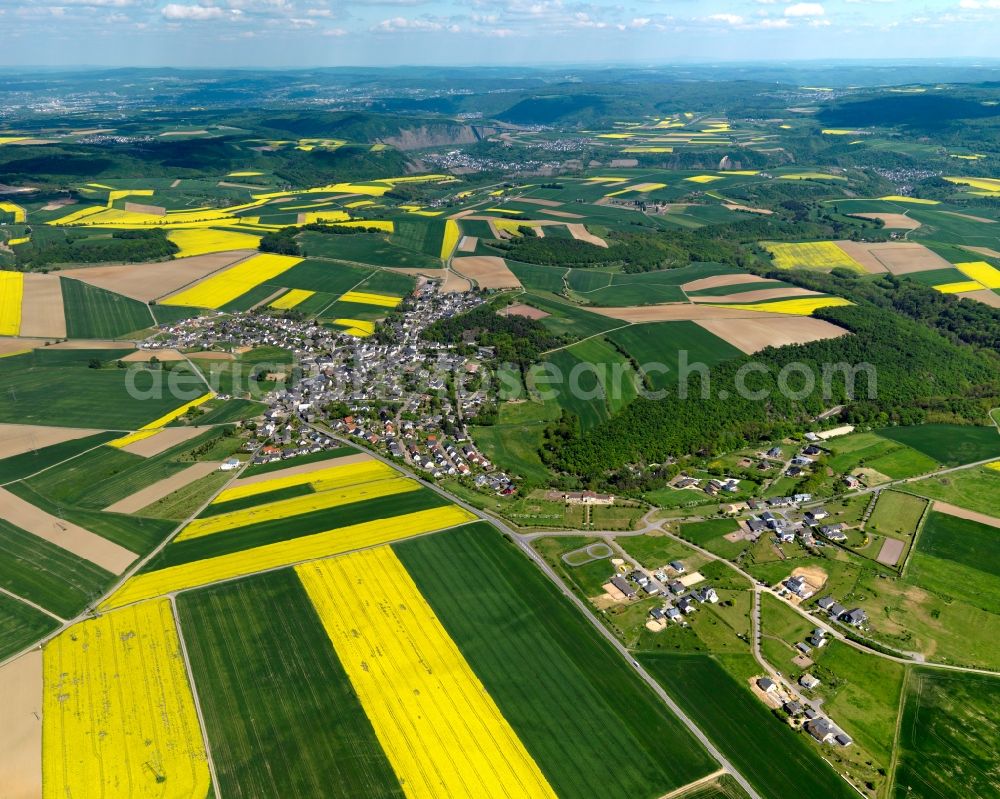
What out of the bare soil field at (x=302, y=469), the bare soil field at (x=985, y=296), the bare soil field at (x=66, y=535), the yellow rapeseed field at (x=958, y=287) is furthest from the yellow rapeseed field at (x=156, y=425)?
the yellow rapeseed field at (x=958, y=287)

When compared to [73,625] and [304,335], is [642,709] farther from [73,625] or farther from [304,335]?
[304,335]

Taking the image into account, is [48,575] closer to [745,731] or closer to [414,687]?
[414,687]

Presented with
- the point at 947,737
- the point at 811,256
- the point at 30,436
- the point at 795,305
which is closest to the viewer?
the point at 947,737

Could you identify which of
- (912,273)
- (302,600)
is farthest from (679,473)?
(912,273)

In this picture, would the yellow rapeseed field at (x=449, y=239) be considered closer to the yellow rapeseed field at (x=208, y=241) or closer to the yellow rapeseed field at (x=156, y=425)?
the yellow rapeseed field at (x=208, y=241)

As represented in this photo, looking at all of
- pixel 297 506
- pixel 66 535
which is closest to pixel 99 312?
pixel 66 535

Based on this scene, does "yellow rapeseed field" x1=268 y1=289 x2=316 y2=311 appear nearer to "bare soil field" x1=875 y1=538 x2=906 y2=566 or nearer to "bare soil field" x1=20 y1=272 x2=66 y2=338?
"bare soil field" x1=20 y1=272 x2=66 y2=338
